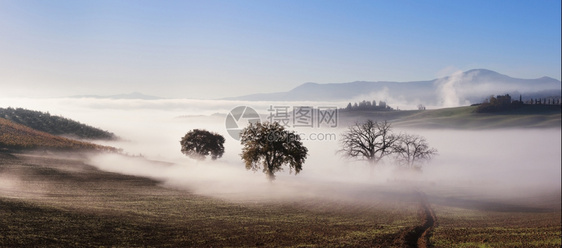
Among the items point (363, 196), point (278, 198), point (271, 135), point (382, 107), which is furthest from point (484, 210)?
point (382, 107)

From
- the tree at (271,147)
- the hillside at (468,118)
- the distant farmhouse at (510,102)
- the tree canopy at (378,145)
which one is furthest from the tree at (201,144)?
the distant farmhouse at (510,102)

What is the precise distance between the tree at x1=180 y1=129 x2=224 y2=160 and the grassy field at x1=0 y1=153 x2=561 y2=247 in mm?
20216

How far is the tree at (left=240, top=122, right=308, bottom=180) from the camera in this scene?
198 feet

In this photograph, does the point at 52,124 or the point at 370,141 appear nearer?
the point at 370,141

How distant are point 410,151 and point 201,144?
41349 mm

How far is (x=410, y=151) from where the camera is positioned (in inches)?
3022

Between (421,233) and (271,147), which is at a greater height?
(271,147)

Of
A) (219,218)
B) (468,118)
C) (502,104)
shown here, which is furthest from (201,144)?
(468,118)

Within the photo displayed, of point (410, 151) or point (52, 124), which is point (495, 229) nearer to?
point (410, 151)

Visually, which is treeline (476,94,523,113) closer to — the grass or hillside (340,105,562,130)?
hillside (340,105,562,130)

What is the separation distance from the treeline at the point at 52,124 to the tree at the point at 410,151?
6229cm

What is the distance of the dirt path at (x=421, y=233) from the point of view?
30.9 metres

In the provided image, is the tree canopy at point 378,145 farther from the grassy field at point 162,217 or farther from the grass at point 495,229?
the grass at point 495,229

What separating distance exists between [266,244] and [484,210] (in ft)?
111
